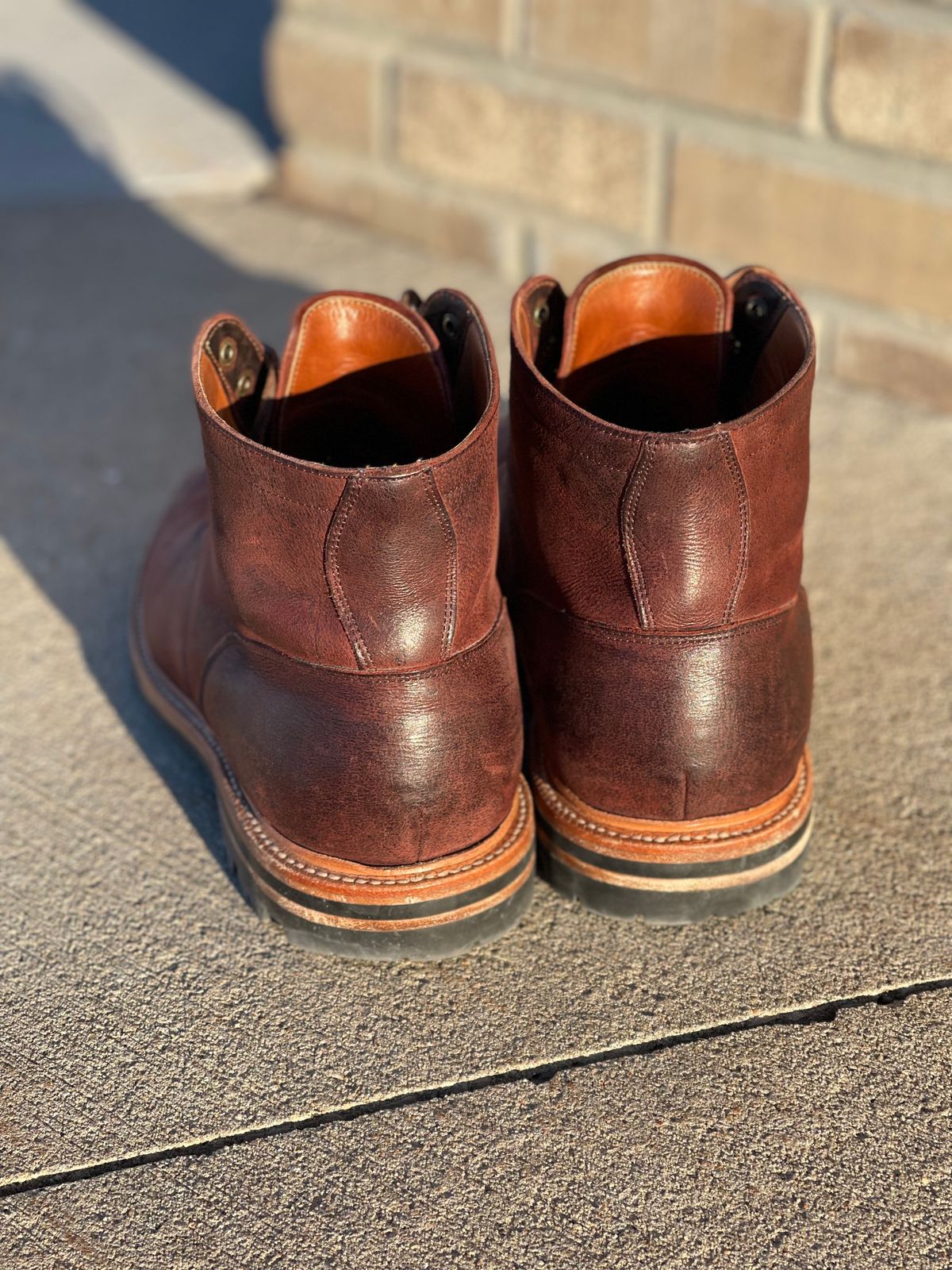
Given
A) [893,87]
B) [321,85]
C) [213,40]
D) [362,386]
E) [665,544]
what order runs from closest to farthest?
[665,544] → [362,386] → [893,87] → [321,85] → [213,40]

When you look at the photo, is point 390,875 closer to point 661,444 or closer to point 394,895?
point 394,895

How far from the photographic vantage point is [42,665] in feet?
6.72

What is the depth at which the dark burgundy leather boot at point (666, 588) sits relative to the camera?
1.43m

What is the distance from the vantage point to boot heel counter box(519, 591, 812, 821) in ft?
Answer: 4.88

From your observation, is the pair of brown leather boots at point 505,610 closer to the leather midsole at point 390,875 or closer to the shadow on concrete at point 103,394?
the leather midsole at point 390,875

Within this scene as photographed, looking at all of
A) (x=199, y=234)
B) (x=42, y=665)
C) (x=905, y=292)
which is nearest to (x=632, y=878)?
(x=42, y=665)

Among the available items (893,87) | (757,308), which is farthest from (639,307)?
(893,87)

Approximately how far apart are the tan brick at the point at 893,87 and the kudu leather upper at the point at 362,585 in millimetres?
1261

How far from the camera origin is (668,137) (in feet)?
9.16

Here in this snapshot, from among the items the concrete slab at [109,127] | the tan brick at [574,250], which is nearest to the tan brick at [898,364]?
the tan brick at [574,250]

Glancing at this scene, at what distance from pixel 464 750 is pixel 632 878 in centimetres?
26

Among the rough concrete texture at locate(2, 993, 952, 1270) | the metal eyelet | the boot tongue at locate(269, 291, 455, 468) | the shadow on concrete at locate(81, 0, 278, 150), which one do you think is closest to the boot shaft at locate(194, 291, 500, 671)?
the boot tongue at locate(269, 291, 455, 468)

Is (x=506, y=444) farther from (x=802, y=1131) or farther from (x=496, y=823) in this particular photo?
(x=802, y=1131)

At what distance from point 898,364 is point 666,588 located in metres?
1.50
